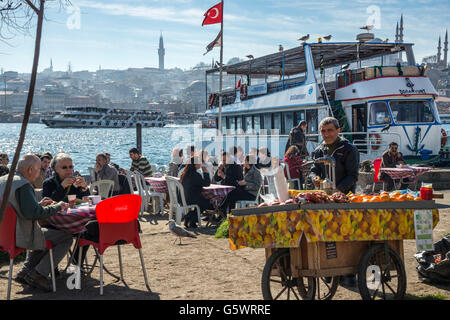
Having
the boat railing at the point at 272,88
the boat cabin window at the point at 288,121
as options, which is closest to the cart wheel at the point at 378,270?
the boat railing at the point at 272,88

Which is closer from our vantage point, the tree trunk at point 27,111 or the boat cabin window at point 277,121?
the tree trunk at point 27,111

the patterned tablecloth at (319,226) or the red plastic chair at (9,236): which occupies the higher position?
the patterned tablecloth at (319,226)

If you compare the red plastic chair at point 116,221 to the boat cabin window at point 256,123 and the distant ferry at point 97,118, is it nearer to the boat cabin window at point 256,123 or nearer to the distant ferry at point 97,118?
the boat cabin window at point 256,123

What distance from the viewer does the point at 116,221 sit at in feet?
20.6

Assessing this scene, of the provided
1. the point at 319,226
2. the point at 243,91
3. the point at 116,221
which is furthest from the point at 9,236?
the point at 243,91

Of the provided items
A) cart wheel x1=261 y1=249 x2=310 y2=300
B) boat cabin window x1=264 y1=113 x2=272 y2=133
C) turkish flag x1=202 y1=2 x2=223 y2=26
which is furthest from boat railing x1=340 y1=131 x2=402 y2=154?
cart wheel x1=261 y1=249 x2=310 y2=300

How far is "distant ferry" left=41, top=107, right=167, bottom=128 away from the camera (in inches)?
5340

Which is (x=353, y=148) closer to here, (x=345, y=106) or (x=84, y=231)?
(x=84, y=231)

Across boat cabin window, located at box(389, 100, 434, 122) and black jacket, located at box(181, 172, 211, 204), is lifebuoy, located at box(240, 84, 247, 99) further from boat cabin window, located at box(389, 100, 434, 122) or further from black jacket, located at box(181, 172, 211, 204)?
black jacket, located at box(181, 172, 211, 204)

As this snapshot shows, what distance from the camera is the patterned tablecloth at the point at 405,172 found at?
13.3 m

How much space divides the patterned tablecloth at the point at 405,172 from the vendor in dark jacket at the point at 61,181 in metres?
A: 8.56

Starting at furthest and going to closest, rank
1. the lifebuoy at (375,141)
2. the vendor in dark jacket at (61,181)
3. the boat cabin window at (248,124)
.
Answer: the boat cabin window at (248,124) → the lifebuoy at (375,141) → the vendor in dark jacket at (61,181)

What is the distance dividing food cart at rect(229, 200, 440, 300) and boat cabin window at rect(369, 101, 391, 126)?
48.0 ft
